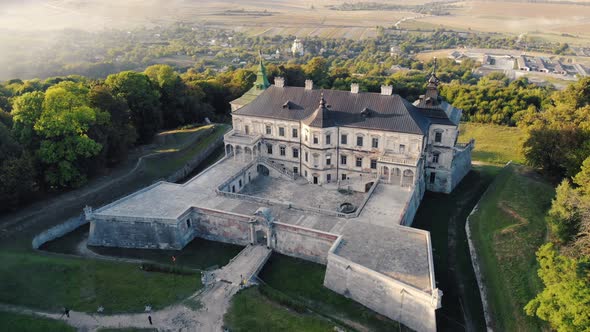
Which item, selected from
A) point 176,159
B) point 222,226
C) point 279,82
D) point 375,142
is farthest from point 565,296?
point 176,159

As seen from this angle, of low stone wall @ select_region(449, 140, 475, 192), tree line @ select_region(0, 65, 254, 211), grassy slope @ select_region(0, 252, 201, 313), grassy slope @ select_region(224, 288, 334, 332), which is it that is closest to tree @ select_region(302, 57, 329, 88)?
tree line @ select_region(0, 65, 254, 211)

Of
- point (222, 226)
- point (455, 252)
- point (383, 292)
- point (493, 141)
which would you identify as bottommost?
point (455, 252)

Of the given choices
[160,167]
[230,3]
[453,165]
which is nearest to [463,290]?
[453,165]

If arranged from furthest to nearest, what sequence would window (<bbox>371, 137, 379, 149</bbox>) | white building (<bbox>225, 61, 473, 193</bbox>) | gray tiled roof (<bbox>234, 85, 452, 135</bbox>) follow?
1. window (<bbox>371, 137, 379, 149</bbox>)
2. gray tiled roof (<bbox>234, 85, 452, 135</bbox>)
3. white building (<bbox>225, 61, 473, 193</bbox>)

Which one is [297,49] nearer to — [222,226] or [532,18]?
[532,18]

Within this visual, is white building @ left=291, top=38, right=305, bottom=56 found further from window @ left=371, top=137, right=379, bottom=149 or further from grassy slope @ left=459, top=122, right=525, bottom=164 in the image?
window @ left=371, top=137, right=379, bottom=149

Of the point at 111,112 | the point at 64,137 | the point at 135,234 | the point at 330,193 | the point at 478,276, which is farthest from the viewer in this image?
the point at 111,112
